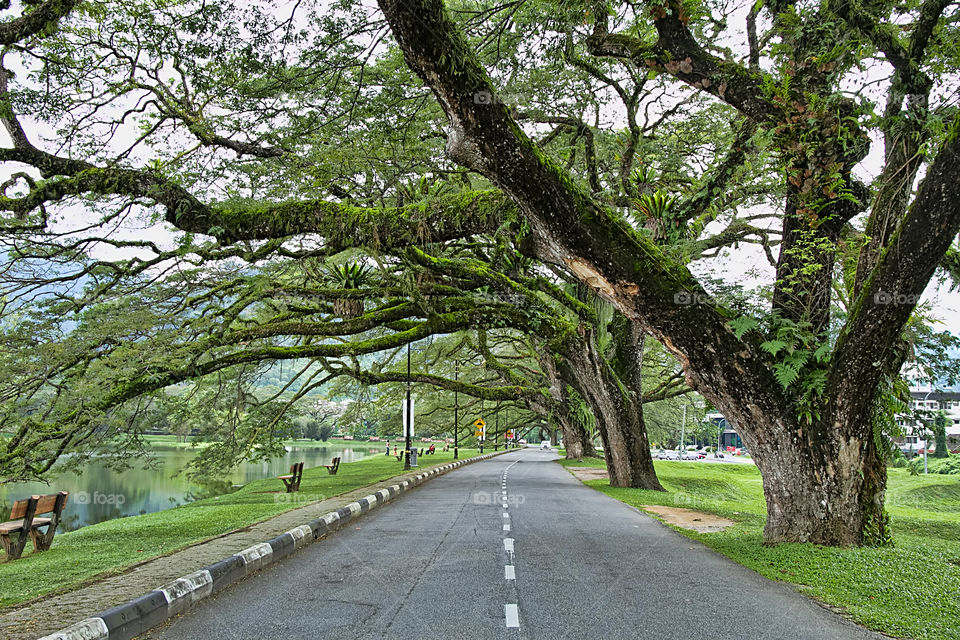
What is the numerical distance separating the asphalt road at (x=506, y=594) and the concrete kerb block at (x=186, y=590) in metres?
0.11

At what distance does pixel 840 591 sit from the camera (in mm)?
5039

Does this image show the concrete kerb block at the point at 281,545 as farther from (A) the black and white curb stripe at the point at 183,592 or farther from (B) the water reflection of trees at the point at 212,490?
(B) the water reflection of trees at the point at 212,490

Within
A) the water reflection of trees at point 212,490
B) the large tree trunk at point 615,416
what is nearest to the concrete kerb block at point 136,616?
the large tree trunk at point 615,416

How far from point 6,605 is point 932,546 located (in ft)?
32.0

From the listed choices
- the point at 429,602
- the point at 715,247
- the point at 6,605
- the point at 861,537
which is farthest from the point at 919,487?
the point at 6,605

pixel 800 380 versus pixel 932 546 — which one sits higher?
pixel 800 380

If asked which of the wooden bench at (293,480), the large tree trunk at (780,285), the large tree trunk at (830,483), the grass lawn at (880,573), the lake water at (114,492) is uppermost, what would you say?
the large tree trunk at (780,285)

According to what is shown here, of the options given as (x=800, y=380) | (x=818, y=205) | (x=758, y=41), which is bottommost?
(x=800, y=380)

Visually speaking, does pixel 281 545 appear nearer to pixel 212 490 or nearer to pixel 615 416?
pixel 615 416

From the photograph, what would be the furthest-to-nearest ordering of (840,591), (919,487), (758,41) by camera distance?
Answer: (919,487) < (758,41) < (840,591)

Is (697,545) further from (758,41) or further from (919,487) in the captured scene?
(919,487)

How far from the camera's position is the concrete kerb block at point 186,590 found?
453 centimetres

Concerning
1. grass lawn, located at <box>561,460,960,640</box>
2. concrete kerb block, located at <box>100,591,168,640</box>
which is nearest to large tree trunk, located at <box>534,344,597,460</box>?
grass lawn, located at <box>561,460,960,640</box>

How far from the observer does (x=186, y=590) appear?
473 cm
